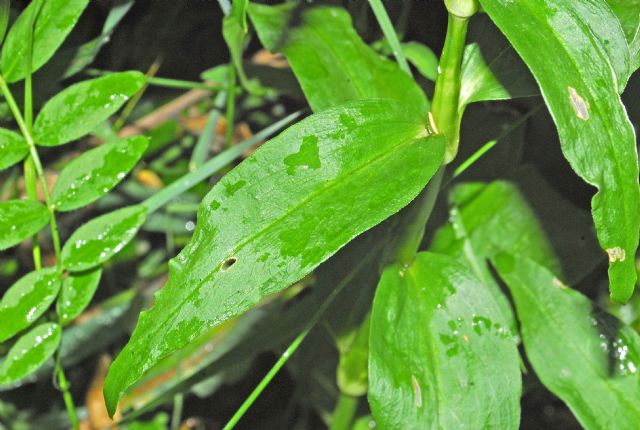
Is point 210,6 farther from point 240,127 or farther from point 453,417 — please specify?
point 453,417

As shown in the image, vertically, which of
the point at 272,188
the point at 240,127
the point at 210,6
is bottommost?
the point at 240,127

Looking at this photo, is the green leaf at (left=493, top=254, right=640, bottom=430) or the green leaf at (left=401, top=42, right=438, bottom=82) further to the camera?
the green leaf at (left=401, top=42, right=438, bottom=82)

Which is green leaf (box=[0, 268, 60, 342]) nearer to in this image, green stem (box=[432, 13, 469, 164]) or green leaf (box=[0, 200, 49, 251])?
green leaf (box=[0, 200, 49, 251])

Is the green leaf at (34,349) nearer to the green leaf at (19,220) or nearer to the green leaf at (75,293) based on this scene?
the green leaf at (75,293)

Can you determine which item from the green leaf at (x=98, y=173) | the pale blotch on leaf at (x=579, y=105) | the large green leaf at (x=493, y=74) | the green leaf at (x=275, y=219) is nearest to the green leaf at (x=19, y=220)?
the green leaf at (x=98, y=173)

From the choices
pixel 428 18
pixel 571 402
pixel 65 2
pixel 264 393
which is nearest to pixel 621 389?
pixel 571 402

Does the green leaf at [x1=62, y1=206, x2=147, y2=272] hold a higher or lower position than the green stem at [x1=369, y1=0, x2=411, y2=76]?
lower

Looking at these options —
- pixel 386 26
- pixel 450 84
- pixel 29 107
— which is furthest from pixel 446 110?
pixel 29 107

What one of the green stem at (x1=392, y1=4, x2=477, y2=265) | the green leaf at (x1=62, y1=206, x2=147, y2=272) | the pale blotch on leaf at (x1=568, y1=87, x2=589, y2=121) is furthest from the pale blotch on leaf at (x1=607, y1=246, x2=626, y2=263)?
the green leaf at (x1=62, y1=206, x2=147, y2=272)
